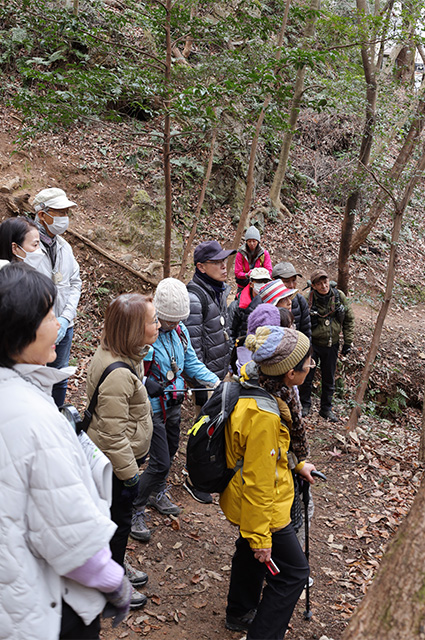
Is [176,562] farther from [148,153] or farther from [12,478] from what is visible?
[148,153]

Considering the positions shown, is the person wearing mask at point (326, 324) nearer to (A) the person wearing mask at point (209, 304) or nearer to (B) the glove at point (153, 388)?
(A) the person wearing mask at point (209, 304)

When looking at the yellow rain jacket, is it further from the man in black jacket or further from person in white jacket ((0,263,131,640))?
the man in black jacket

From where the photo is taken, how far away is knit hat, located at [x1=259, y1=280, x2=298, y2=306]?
5.14 metres

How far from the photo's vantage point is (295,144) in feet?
58.5

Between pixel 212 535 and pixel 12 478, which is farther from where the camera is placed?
pixel 212 535

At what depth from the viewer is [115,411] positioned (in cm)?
283

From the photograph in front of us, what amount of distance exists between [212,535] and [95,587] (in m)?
2.89

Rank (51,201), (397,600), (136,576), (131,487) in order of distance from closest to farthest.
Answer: (397,600), (131,487), (136,576), (51,201)

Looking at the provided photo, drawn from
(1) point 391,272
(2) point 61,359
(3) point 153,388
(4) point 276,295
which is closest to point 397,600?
(3) point 153,388

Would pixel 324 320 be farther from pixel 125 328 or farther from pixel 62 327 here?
pixel 125 328

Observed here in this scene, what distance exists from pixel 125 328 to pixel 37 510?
143 centimetres

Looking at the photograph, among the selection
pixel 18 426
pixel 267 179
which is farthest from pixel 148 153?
pixel 18 426

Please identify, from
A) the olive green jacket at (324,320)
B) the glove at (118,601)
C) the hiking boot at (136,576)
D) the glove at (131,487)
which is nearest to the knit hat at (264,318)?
the glove at (131,487)

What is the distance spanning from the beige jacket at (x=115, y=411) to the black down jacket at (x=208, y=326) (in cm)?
176
